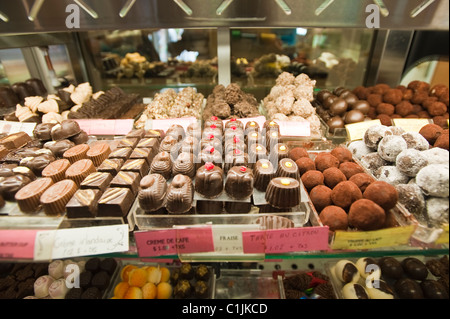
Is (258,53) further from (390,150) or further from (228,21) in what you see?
(390,150)

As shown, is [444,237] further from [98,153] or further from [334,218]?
[98,153]

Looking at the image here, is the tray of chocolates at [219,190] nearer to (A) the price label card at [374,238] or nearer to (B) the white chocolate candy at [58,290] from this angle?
(A) the price label card at [374,238]

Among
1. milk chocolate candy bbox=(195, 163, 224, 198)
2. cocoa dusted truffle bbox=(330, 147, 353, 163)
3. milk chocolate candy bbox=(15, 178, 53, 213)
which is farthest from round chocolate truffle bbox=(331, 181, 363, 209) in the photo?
milk chocolate candy bbox=(15, 178, 53, 213)

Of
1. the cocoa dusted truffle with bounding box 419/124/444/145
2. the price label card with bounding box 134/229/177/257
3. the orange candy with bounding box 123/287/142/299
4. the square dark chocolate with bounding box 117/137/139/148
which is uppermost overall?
the cocoa dusted truffle with bounding box 419/124/444/145

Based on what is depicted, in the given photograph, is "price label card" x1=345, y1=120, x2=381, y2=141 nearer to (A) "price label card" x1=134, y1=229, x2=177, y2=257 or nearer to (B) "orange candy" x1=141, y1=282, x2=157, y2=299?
(A) "price label card" x1=134, y1=229, x2=177, y2=257

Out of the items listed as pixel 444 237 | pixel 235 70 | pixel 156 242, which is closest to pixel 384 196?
pixel 444 237

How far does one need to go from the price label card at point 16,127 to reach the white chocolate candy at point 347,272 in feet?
7.50

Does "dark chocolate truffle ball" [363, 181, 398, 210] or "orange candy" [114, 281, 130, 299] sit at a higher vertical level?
"dark chocolate truffle ball" [363, 181, 398, 210]

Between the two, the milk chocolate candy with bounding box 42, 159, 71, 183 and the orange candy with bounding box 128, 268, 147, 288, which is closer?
the milk chocolate candy with bounding box 42, 159, 71, 183

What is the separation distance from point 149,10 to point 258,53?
153cm

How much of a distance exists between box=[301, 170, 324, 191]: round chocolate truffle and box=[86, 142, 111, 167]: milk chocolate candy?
1.19 m

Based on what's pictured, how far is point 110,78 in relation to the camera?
125 inches

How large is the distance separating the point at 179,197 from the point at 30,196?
2.35 ft

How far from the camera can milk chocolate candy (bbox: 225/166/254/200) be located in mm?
1266
